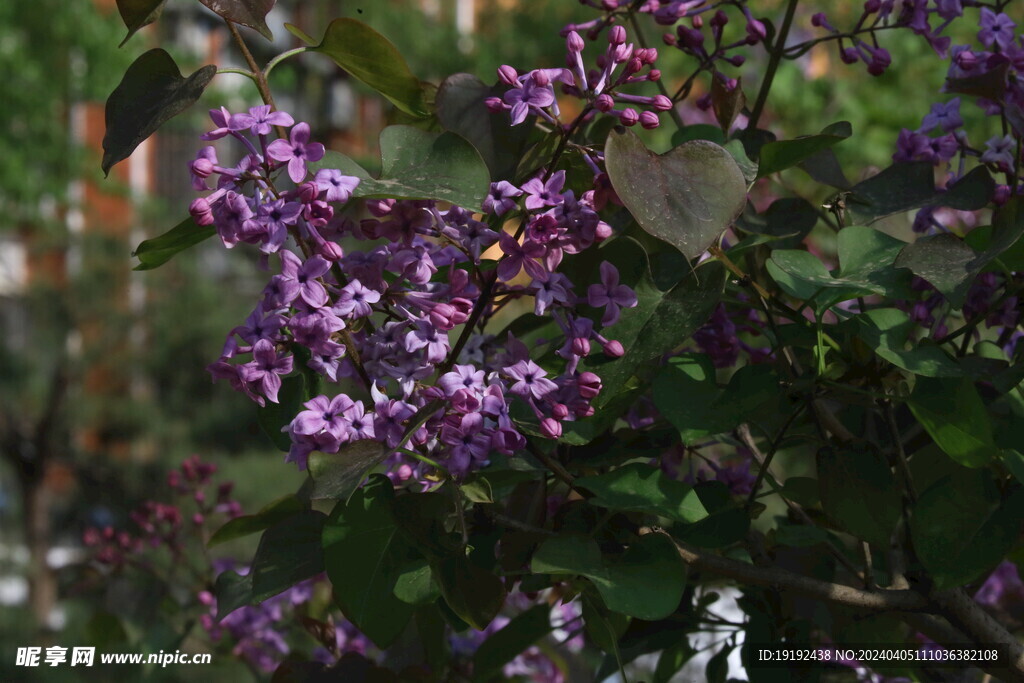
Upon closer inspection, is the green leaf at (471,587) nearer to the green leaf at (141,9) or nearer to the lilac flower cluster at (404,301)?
the lilac flower cluster at (404,301)

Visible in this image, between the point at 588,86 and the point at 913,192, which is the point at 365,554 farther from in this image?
the point at 913,192

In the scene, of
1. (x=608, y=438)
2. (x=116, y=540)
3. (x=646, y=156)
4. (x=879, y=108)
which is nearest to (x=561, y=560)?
(x=608, y=438)

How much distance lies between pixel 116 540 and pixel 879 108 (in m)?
4.47

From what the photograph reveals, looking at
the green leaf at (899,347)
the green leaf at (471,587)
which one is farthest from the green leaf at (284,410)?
the green leaf at (899,347)

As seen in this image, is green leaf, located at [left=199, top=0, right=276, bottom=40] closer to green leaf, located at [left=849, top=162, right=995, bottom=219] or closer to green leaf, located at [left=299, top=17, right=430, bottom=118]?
green leaf, located at [left=299, top=17, right=430, bottom=118]

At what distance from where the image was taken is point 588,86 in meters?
0.65

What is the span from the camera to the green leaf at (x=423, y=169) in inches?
22.1

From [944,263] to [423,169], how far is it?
0.95 feet

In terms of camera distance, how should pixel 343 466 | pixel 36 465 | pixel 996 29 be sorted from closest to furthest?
pixel 343 466, pixel 996 29, pixel 36 465

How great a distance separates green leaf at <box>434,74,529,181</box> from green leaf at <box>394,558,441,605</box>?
0.78 feet

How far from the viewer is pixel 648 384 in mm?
651

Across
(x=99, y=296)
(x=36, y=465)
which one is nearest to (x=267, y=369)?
(x=36, y=465)

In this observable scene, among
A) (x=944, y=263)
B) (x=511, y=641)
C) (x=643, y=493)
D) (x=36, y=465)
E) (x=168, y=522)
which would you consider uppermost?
(x=944, y=263)

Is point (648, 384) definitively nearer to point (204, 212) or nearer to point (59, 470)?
point (204, 212)
